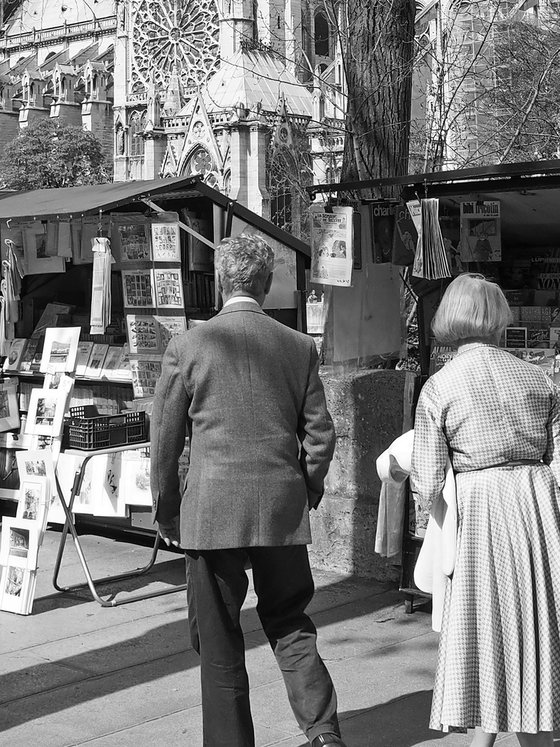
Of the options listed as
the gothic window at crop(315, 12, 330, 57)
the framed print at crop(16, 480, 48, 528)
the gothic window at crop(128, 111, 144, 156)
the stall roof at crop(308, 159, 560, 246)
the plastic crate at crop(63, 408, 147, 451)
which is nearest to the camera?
the stall roof at crop(308, 159, 560, 246)

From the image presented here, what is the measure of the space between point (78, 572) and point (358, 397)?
1.94m

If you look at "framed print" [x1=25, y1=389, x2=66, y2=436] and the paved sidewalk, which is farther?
"framed print" [x1=25, y1=389, x2=66, y2=436]

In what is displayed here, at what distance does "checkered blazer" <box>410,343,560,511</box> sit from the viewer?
3.26 meters

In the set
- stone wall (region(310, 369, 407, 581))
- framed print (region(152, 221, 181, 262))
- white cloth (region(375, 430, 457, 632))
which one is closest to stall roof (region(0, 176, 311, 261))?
framed print (region(152, 221, 181, 262))

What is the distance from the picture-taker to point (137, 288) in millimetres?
6785

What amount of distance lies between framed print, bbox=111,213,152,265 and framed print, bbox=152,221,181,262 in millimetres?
138

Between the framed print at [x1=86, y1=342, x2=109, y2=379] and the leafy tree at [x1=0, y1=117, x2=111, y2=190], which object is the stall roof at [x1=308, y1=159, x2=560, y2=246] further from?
the leafy tree at [x1=0, y1=117, x2=111, y2=190]

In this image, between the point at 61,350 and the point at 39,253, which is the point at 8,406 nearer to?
the point at 39,253

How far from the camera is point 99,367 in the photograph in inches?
284

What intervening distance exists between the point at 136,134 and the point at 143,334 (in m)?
56.8

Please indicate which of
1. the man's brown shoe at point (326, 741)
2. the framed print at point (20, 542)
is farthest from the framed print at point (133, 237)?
the man's brown shoe at point (326, 741)

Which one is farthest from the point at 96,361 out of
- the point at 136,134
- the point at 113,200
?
the point at 136,134

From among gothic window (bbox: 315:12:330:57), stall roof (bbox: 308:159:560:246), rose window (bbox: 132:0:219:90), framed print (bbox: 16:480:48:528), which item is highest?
gothic window (bbox: 315:12:330:57)

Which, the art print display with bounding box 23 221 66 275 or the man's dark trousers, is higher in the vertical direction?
the art print display with bounding box 23 221 66 275
